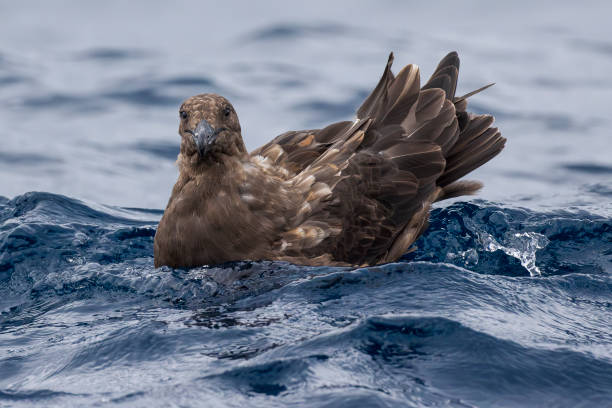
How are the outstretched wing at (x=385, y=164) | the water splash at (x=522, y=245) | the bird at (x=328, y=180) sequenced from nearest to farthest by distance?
the bird at (x=328, y=180)
the outstretched wing at (x=385, y=164)
the water splash at (x=522, y=245)

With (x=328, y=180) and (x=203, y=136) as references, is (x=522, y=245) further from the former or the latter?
(x=203, y=136)

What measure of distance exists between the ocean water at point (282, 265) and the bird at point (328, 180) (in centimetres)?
25

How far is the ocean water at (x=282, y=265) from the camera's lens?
493 cm

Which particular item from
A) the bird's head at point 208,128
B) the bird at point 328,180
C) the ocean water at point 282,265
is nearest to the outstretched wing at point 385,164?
the bird at point 328,180

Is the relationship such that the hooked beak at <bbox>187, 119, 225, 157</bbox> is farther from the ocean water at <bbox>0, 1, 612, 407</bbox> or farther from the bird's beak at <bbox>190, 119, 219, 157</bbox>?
the ocean water at <bbox>0, 1, 612, 407</bbox>

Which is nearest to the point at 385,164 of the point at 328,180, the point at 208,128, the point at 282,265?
the point at 328,180

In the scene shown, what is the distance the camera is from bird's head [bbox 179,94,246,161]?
6.13 metres

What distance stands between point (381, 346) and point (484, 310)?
0.92 m

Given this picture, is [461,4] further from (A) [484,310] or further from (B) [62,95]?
(A) [484,310]

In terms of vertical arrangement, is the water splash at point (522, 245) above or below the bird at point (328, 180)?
below

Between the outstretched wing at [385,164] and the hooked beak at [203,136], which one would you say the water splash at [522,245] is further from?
the hooked beak at [203,136]

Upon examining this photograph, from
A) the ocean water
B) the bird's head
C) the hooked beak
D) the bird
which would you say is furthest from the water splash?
the hooked beak

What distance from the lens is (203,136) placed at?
240 inches

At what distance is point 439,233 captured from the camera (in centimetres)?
764
